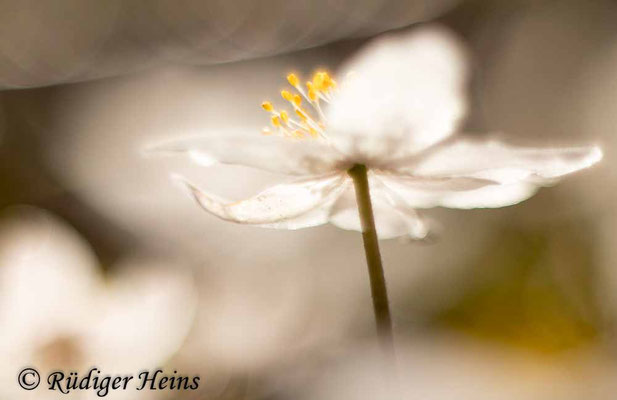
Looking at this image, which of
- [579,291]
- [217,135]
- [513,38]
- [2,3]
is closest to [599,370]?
[579,291]

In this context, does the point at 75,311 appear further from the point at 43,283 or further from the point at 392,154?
the point at 392,154

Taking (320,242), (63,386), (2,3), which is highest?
(2,3)

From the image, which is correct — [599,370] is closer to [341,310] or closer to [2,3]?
[341,310]

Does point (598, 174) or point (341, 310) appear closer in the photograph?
point (341, 310)

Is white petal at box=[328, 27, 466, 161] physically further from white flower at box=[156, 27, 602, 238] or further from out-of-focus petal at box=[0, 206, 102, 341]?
A: out-of-focus petal at box=[0, 206, 102, 341]

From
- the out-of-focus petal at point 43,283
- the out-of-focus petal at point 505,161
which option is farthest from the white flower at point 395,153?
the out-of-focus petal at point 43,283

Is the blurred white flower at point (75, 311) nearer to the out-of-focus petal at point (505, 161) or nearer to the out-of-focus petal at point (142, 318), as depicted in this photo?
the out-of-focus petal at point (142, 318)

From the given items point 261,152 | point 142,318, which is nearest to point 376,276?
point 261,152
